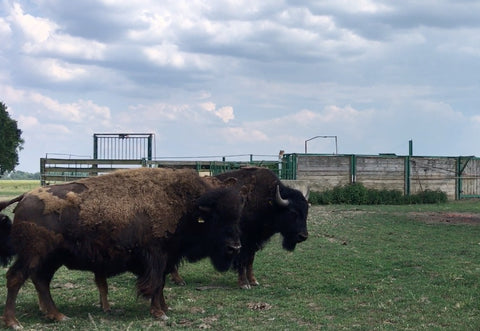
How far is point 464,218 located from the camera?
65.6 feet

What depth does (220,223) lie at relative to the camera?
26.2 ft

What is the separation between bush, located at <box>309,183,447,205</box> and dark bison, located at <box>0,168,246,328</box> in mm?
18787

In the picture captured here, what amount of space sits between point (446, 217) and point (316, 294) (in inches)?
511

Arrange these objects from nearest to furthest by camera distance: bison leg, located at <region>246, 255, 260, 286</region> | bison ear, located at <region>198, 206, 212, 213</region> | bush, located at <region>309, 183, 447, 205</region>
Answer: bison ear, located at <region>198, 206, 212, 213</region>, bison leg, located at <region>246, 255, 260, 286</region>, bush, located at <region>309, 183, 447, 205</region>

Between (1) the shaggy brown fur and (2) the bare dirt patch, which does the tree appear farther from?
(1) the shaggy brown fur

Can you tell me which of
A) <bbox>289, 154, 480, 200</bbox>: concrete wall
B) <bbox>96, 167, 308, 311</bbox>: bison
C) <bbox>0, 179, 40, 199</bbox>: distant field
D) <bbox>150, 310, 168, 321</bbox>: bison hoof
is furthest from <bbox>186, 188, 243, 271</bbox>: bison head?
<bbox>0, 179, 40, 199</bbox>: distant field

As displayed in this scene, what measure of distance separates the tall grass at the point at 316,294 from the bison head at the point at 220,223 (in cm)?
81

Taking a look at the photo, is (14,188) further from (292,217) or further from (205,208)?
(205,208)

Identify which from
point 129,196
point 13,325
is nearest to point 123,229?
point 129,196

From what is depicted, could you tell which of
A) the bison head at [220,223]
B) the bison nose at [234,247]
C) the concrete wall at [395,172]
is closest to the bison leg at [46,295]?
the bison head at [220,223]

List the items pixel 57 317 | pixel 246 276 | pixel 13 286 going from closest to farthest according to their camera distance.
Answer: pixel 13 286 < pixel 57 317 < pixel 246 276

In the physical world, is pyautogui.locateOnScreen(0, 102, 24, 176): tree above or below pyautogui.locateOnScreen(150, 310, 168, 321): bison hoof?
above

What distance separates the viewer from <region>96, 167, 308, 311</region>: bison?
10.1 m

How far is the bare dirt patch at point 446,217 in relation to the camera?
738 inches
